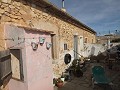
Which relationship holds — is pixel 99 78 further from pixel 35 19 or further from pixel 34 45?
pixel 34 45

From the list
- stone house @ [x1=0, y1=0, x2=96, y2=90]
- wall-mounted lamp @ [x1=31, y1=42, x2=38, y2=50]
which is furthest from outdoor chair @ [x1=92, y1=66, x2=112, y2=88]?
wall-mounted lamp @ [x1=31, y1=42, x2=38, y2=50]

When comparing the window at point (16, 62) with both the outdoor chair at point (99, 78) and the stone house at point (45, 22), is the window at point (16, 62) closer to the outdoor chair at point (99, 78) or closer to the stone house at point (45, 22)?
the stone house at point (45, 22)

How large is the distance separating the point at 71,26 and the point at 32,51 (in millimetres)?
6725

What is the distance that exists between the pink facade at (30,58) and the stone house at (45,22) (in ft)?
0.49

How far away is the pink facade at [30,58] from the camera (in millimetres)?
4555

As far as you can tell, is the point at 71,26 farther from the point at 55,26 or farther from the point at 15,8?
the point at 15,8

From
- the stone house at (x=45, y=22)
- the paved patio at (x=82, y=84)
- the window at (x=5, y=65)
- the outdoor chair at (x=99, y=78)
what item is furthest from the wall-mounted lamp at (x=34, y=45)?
the outdoor chair at (x=99, y=78)

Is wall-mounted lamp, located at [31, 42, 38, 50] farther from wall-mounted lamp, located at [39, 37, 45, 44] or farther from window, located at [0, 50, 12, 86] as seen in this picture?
window, located at [0, 50, 12, 86]

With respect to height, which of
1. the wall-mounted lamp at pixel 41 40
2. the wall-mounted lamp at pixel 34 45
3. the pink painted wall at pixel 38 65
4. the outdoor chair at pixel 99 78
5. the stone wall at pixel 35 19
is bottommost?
the outdoor chair at pixel 99 78

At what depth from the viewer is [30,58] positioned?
15.8 ft

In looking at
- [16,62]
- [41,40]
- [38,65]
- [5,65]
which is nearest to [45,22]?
[41,40]

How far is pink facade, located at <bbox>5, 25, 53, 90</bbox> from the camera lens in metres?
4.55

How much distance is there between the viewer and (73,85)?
8109 millimetres

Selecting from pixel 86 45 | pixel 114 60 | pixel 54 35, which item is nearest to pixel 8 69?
pixel 54 35
